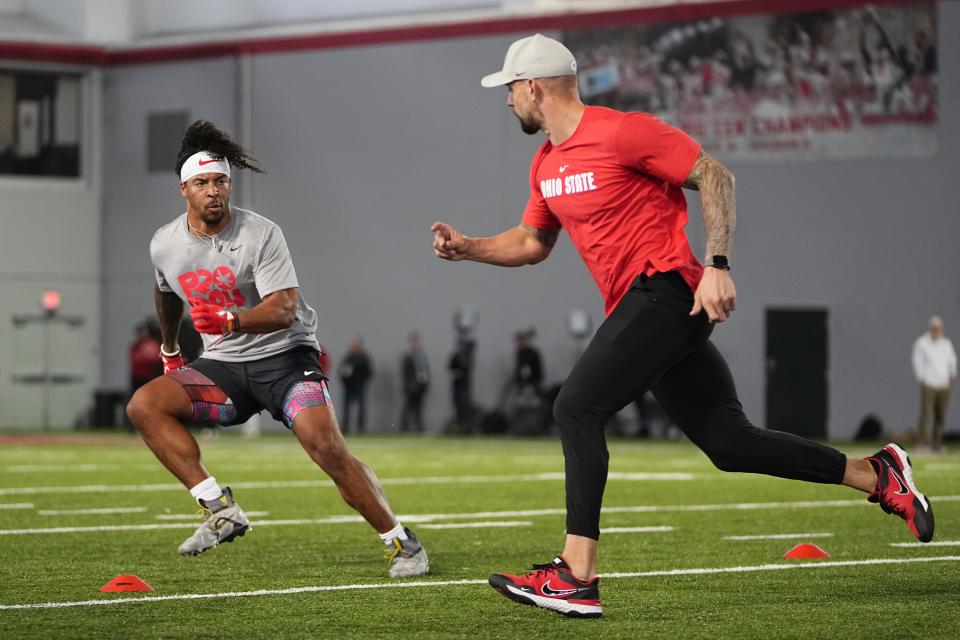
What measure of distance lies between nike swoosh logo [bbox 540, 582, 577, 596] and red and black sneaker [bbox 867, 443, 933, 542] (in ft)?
4.61

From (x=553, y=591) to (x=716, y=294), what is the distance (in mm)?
1269

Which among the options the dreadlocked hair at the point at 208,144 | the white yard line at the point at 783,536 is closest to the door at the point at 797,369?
the white yard line at the point at 783,536

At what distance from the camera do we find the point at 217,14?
3497 centimetres

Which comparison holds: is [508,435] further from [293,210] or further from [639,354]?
[639,354]

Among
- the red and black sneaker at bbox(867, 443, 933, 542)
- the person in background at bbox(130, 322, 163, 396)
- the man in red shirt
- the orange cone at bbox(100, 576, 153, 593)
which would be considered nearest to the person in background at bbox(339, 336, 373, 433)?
the person in background at bbox(130, 322, 163, 396)

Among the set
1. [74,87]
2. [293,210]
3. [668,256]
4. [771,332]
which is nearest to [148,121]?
[74,87]

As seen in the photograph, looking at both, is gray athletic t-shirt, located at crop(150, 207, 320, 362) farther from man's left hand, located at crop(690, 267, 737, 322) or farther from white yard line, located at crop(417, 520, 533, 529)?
white yard line, located at crop(417, 520, 533, 529)

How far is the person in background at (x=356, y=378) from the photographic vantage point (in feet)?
104

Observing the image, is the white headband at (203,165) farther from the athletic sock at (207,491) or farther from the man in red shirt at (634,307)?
the man in red shirt at (634,307)

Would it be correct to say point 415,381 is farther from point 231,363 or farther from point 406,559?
point 406,559

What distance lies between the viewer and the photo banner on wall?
1113 inches

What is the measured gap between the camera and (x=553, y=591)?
6668mm

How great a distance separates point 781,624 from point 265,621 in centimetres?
187

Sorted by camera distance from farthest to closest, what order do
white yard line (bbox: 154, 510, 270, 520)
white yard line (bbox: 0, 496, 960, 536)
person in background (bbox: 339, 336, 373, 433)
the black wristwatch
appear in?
person in background (bbox: 339, 336, 373, 433)
white yard line (bbox: 154, 510, 270, 520)
white yard line (bbox: 0, 496, 960, 536)
the black wristwatch
